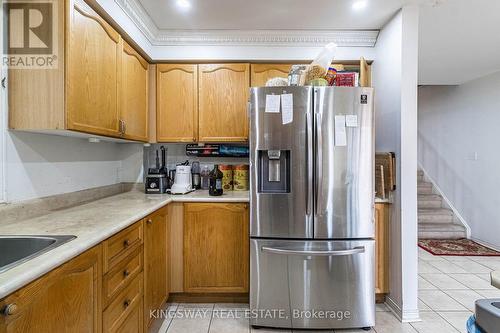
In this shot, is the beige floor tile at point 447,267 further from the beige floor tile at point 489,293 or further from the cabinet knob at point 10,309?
the cabinet knob at point 10,309

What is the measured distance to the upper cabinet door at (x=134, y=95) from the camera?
6.85ft

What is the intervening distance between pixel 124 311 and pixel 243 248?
1.05 metres

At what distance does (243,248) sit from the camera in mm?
2256

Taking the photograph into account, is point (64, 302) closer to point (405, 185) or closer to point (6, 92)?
point (6, 92)

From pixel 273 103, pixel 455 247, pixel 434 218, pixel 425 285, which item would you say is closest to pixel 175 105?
pixel 273 103

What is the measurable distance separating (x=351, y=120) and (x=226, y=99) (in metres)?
1.22

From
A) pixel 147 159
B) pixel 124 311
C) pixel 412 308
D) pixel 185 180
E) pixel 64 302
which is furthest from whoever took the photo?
pixel 147 159

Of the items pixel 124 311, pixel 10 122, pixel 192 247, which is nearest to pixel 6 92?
pixel 10 122

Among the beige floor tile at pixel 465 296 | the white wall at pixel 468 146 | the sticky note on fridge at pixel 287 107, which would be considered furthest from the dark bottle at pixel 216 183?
the white wall at pixel 468 146

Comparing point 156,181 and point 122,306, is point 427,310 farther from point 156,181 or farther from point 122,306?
point 156,181

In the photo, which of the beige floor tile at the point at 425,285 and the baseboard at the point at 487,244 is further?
the baseboard at the point at 487,244

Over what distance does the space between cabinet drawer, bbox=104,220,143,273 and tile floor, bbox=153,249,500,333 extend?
89cm

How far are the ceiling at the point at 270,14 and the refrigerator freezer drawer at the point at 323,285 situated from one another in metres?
1.81

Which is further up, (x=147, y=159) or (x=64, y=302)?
(x=147, y=159)
